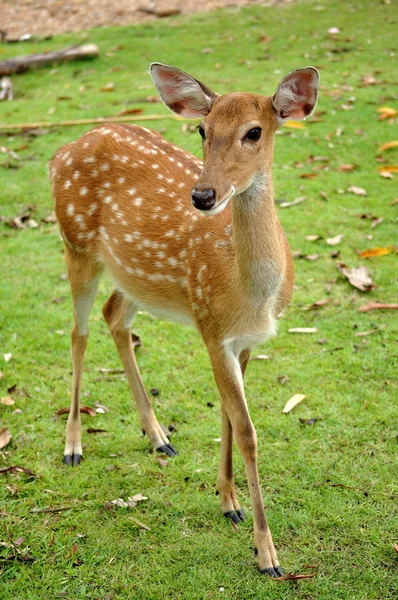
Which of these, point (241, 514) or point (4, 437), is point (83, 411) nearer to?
point (4, 437)

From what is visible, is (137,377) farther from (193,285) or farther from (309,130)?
(309,130)

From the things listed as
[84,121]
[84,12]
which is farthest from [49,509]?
[84,12]

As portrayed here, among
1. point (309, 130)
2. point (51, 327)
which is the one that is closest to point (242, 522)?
point (51, 327)

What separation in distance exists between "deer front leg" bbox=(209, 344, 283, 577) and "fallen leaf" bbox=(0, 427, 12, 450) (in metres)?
1.45

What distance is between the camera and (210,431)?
14.4 ft

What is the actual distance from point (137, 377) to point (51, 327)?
1.31 metres

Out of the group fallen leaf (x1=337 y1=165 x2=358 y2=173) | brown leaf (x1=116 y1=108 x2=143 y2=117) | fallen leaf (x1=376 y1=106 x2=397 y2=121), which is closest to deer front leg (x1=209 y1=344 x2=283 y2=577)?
fallen leaf (x1=337 y1=165 x2=358 y2=173)

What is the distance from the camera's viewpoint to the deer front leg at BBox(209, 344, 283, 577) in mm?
3359

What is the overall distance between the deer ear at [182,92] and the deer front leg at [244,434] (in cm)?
111

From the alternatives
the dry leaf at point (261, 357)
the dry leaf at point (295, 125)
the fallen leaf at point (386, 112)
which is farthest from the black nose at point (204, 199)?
the fallen leaf at point (386, 112)

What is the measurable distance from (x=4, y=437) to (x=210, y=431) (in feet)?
3.92

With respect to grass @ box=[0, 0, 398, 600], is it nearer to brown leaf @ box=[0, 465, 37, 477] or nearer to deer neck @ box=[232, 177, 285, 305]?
brown leaf @ box=[0, 465, 37, 477]

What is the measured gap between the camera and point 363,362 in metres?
4.81

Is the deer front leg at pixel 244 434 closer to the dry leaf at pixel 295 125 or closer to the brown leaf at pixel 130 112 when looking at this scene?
the dry leaf at pixel 295 125
